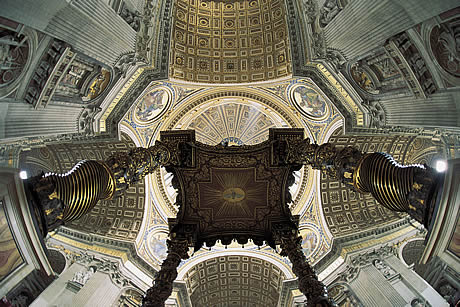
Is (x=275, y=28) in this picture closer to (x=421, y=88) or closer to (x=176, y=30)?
(x=176, y=30)

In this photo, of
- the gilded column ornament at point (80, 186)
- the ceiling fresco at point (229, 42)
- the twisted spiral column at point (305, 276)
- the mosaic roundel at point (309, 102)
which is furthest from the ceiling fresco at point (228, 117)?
the gilded column ornament at point (80, 186)

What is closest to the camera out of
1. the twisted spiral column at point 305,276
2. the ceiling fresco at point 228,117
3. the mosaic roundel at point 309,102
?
the twisted spiral column at point 305,276

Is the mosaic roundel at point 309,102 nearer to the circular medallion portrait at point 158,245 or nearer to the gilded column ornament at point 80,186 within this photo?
the gilded column ornament at point 80,186

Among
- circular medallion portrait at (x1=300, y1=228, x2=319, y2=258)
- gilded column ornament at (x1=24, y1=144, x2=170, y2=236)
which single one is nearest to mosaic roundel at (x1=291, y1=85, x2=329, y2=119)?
circular medallion portrait at (x1=300, y1=228, x2=319, y2=258)

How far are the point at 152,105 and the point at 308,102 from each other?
763cm

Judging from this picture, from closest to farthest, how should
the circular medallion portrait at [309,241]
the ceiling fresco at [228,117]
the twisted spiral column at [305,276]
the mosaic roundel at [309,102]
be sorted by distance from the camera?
the twisted spiral column at [305,276] < the mosaic roundel at [309,102] < the ceiling fresco at [228,117] < the circular medallion portrait at [309,241]

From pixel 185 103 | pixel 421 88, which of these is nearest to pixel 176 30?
pixel 185 103

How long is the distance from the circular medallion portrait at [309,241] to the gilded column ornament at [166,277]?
8425 mm

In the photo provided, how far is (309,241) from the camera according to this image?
47.0ft

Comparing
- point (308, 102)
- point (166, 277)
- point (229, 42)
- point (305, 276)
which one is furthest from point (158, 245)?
point (229, 42)

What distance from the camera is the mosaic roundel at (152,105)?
1270cm

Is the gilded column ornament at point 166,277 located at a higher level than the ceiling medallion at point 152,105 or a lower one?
lower

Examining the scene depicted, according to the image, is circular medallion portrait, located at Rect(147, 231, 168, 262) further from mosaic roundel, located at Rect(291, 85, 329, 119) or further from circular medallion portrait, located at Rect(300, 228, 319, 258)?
mosaic roundel, located at Rect(291, 85, 329, 119)

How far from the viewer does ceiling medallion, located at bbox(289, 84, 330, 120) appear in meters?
12.8
